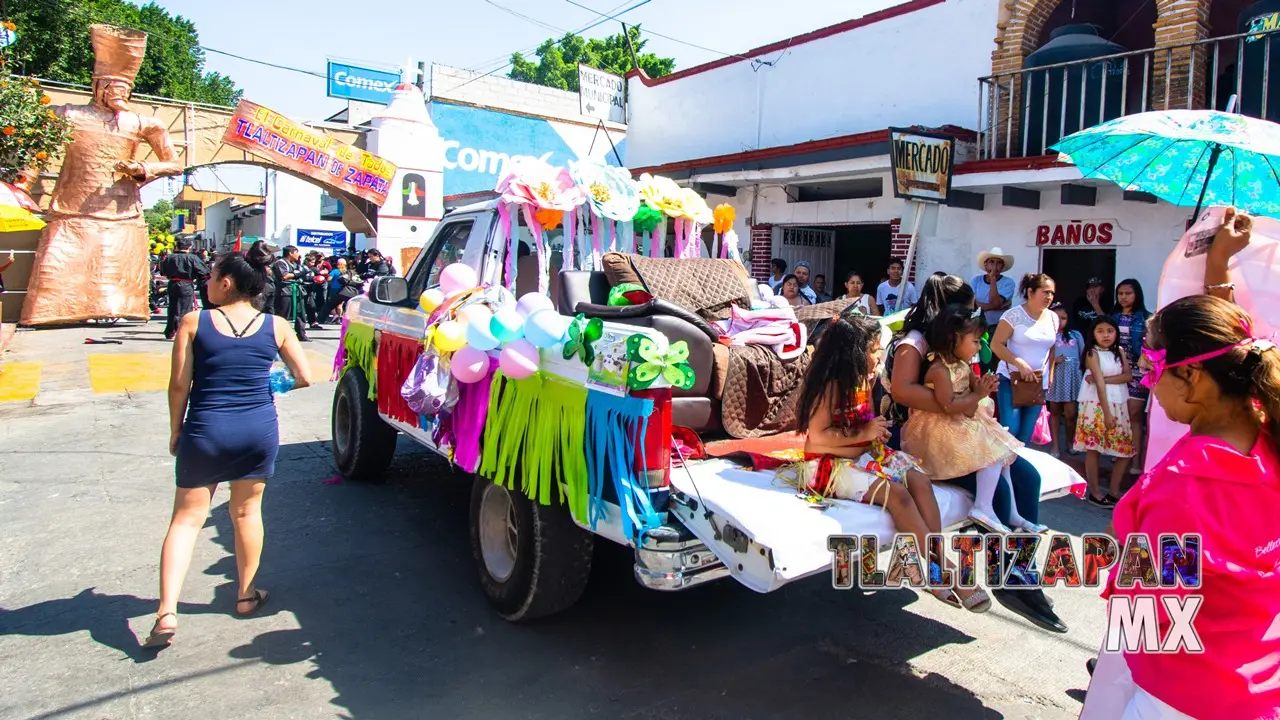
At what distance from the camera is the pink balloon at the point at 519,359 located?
3.55 m

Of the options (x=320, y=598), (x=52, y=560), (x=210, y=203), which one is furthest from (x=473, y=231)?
(x=210, y=203)

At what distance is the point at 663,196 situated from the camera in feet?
18.2

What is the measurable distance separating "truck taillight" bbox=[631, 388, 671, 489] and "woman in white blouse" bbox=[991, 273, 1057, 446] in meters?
3.57

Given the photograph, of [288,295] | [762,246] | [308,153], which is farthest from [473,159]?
[762,246]

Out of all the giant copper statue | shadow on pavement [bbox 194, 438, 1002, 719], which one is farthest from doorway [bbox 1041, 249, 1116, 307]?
the giant copper statue

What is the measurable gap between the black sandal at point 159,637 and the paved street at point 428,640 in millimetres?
52

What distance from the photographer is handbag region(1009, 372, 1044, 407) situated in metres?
5.71

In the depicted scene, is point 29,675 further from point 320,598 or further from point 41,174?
point 41,174

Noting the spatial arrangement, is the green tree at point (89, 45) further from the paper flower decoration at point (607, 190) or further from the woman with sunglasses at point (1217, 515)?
the woman with sunglasses at point (1217, 515)

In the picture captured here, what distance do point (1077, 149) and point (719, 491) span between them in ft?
8.72

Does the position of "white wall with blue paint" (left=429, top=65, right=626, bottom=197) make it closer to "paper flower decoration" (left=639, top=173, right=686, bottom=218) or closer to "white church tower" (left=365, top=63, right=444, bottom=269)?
"white church tower" (left=365, top=63, right=444, bottom=269)

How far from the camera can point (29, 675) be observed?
3.34 metres

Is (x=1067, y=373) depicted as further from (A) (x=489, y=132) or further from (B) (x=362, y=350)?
(A) (x=489, y=132)

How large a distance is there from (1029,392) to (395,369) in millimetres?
4234
